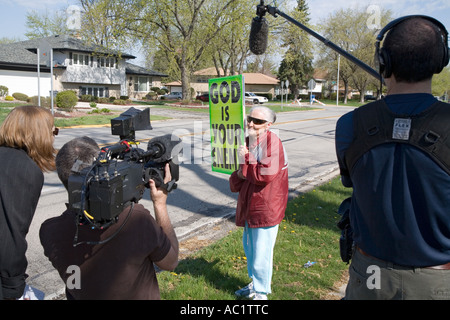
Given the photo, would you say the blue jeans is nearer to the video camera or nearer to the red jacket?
the red jacket

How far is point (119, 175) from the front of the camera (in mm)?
1574

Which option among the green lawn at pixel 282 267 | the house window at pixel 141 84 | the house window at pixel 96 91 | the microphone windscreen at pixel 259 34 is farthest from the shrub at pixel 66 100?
the house window at pixel 141 84

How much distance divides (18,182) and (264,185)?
2019mm

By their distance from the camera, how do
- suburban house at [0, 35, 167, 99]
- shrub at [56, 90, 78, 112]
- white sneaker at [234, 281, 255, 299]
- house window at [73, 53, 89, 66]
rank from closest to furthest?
white sneaker at [234, 281, 255, 299], shrub at [56, 90, 78, 112], suburban house at [0, 35, 167, 99], house window at [73, 53, 89, 66]

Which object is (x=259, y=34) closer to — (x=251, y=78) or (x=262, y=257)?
(x=262, y=257)

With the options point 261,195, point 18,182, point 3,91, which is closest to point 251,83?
point 3,91

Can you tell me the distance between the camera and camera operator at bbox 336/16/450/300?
1.66 m

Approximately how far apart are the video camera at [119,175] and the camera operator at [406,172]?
97 centimetres

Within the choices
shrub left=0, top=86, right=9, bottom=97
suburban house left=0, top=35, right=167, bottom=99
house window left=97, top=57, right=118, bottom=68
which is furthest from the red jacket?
house window left=97, top=57, right=118, bottom=68

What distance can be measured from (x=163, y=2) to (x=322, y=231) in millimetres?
30612

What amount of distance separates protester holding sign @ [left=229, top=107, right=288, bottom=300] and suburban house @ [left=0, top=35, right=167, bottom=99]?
35299mm

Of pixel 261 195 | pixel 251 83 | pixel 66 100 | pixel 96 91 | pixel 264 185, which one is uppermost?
pixel 251 83

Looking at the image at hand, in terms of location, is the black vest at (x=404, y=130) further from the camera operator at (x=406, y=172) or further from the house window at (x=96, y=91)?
the house window at (x=96, y=91)

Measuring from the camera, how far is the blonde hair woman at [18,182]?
7.46 feet
